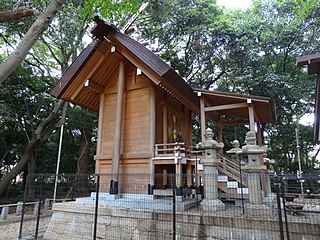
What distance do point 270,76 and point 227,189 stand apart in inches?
450

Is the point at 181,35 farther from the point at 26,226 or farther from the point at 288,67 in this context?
the point at 26,226

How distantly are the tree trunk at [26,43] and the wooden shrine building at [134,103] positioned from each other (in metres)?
2.84

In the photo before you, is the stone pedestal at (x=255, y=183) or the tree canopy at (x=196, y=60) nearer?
the stone pedestal at (x=255, y=183)

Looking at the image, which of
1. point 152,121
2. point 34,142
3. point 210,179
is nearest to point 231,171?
point 210,179

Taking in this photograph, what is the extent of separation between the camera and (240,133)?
63.1 ft

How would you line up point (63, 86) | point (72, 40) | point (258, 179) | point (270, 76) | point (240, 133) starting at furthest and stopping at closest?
point (240, 133) < point (270, 76) < point (72, 40) < point (63, 86) < point (258, 179)

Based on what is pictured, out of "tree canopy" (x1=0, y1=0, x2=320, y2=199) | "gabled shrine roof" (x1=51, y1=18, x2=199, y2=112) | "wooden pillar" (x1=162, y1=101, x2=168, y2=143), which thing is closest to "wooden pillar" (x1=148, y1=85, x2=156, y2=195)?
"gabled shrine roof" (x1=51, y1=18, x2=199, y2=112)

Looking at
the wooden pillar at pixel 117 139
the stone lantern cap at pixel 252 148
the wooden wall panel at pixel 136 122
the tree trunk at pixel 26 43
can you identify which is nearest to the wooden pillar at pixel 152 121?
the wooden wall panel at pixel 136 122

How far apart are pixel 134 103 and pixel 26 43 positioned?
4551 millimetres

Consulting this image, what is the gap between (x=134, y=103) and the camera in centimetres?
884

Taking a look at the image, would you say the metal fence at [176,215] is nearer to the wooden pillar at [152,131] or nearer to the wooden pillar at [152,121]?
the wooden pillar at [152,131]

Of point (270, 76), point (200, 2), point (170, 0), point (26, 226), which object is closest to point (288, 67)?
point (270, 76)

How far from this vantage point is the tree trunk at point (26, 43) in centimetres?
461

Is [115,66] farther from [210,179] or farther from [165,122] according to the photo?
[210,179]
